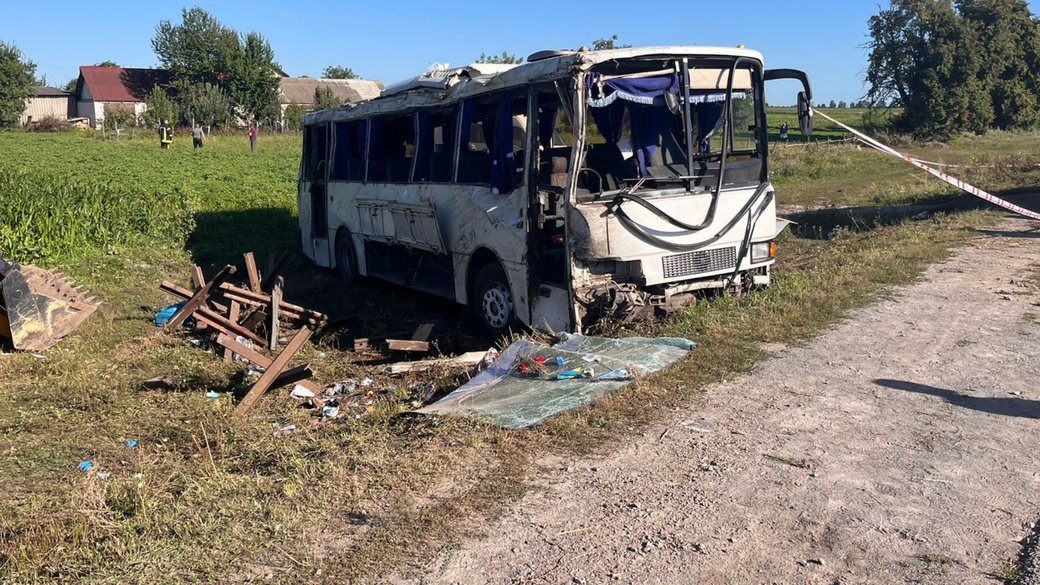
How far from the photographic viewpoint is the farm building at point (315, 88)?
8056 cm

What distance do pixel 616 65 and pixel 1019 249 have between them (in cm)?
760

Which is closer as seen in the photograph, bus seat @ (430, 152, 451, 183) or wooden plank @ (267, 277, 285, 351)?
wooden plank @ (267, 277, 285, 351)

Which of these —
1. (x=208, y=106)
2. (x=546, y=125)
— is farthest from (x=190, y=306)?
(x=208, y=106)

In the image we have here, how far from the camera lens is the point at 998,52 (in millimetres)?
53156

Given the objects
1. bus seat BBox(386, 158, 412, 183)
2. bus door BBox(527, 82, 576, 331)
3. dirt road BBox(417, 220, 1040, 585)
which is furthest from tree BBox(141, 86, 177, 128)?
dirt road BBox(417, 220, 1040, 585)

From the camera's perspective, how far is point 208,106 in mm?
65750

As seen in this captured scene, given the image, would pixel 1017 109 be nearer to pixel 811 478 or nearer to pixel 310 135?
pixel 310 135

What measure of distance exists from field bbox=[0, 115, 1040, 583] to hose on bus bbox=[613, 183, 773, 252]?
2.07ft

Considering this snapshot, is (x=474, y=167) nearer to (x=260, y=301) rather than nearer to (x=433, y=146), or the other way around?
(x=433, y=146)

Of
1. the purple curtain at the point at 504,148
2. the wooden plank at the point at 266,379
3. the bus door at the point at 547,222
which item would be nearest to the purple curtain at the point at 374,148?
the purple curtain at the point at 504,148

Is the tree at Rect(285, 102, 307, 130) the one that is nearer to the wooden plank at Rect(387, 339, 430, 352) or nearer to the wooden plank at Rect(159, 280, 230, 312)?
the wooden plank at Rect(159, 280, 230, 312)

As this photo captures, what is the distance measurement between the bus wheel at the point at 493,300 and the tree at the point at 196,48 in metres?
67.4

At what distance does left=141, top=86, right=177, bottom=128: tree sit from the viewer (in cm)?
6369

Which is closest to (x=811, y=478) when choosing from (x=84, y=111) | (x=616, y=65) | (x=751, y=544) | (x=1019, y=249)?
(x=751, y=544)
